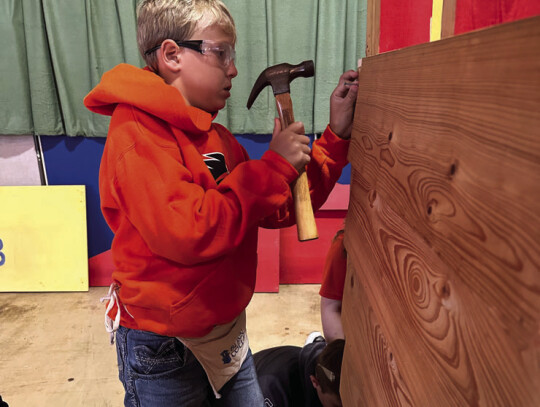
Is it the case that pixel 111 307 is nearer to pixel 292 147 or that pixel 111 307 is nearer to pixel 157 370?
pixel 157 370

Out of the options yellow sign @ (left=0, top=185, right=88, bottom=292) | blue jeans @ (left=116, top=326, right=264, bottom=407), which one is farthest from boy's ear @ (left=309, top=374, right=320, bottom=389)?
yellow sign @ (left=0, top=185, right=88, bottom=292)

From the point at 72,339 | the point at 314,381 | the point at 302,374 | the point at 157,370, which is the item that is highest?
the point at 157,370

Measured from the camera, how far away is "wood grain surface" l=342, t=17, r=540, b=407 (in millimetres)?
406

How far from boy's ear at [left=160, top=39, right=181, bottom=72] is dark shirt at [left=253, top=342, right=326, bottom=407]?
4.04ft

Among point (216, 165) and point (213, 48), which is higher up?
point (213, 48)

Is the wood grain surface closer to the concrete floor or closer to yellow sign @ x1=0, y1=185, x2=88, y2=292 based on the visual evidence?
the concrete floor

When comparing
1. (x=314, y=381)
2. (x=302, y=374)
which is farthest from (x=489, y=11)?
(x=302, y=374)

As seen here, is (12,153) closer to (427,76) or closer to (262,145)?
(262,145)

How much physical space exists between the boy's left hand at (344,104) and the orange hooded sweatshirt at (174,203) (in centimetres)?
3

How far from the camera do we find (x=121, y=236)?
1.20m

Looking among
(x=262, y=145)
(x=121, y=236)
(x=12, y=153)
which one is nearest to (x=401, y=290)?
(x=121, y=236)

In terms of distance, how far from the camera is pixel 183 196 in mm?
1049

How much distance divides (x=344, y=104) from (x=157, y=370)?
93cm

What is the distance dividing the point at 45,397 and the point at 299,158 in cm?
197
